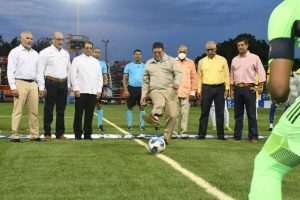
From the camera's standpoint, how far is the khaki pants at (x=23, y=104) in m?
11.4

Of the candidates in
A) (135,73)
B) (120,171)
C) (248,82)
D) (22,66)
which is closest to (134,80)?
(135,73)

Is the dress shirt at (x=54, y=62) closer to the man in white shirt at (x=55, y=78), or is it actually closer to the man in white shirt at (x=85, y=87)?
the man in white shirt at (x=55, y=78)

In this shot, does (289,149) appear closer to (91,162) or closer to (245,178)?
(245,178)

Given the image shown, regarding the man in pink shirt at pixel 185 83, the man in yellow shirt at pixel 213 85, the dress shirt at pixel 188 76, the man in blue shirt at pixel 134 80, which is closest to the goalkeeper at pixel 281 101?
the man in yellow shirt at pixel 213 85

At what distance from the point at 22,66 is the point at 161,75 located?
3044mm

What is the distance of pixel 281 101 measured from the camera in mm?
2820

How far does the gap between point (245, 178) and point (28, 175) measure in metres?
2.90

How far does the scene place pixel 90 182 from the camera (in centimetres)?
652

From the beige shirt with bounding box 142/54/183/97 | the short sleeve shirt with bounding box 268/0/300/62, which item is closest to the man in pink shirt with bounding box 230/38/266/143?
the beige shirt with bounding box 142/54/183/97

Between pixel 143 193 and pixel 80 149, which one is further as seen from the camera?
pixel 80 149

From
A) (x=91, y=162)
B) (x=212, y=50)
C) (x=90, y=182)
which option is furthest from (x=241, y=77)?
(x=90, y=182)

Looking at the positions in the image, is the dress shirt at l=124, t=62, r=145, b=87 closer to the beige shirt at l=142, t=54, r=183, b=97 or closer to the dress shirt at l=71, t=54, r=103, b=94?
the dress shirt at l=71, t=54, r=103, b=94

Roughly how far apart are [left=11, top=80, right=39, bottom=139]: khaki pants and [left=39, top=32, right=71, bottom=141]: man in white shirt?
0.97 feet

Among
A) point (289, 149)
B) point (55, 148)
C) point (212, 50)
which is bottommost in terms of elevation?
point (55, 148)
